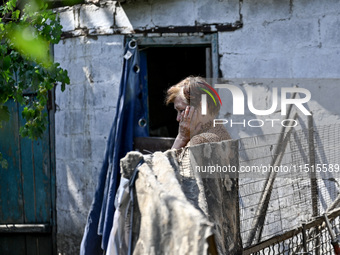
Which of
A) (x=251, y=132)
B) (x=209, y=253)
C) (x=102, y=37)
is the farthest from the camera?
(x=102, y=37)

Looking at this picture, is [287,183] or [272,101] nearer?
[287,183]

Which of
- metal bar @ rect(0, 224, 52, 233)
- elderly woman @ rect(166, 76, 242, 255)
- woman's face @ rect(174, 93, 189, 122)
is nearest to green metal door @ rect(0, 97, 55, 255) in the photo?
metal bar @ rect(0, 224, 52, 233)

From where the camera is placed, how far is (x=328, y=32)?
416 cm

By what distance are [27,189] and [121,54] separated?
1.75 m

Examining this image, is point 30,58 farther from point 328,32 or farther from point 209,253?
point 209,253

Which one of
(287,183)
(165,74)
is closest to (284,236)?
(287,183)

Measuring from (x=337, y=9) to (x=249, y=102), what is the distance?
0.98 meters

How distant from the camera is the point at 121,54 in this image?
4805 millimetres

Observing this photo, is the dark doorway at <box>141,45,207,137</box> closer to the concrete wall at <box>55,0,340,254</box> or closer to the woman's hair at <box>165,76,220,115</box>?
the concrete wall at <box>55,0,340,254</box>

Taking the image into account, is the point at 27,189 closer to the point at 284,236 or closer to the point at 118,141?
the point at 118,141

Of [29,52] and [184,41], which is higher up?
[184,41]

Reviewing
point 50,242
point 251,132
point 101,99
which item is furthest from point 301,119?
point 50,242

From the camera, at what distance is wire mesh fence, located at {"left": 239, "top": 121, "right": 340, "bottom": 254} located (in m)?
2.69

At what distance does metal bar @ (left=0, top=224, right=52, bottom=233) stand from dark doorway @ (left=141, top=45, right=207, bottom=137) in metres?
1.82
